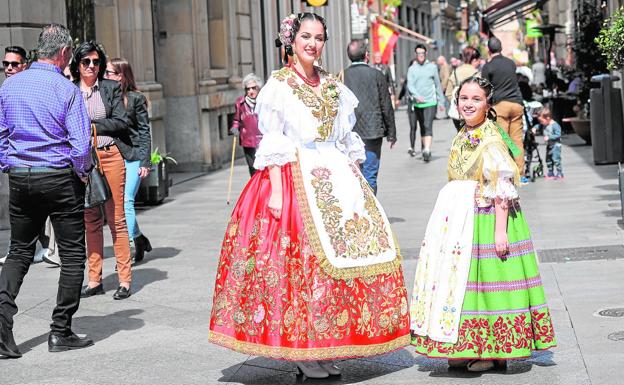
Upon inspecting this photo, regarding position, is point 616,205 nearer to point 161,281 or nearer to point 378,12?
point 161,281

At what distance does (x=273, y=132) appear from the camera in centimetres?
641

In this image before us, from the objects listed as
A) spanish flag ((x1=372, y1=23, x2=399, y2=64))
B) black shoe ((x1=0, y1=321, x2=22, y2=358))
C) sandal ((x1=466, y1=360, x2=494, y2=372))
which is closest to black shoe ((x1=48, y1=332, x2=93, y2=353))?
black shoe ((x1=0, y1=321, x2=22, y2=358))

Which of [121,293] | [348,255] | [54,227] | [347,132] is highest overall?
[347,132]

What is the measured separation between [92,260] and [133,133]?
1.31m

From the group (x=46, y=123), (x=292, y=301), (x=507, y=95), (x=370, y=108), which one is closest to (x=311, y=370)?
(x=292, y=301)

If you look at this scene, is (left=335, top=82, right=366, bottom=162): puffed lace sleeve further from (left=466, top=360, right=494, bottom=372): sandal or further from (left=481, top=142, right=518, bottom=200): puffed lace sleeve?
(left=466, top=360, right=494, bottom=372): sandal

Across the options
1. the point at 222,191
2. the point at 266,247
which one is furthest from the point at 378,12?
the point at 266,247

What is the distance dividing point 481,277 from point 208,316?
7.96 ft

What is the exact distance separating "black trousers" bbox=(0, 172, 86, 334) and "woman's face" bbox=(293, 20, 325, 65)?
5.28 feet

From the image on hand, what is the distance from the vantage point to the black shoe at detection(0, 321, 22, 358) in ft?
23.6

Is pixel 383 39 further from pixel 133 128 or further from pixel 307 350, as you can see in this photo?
pixel 307 350

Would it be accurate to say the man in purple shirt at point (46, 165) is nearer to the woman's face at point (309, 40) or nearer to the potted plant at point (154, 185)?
the woman's face at point (309, 40)

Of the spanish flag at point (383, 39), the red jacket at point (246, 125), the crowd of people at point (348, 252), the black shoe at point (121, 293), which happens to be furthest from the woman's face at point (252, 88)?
the spanish flag at point (383, 39)

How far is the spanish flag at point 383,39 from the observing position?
152 feet
